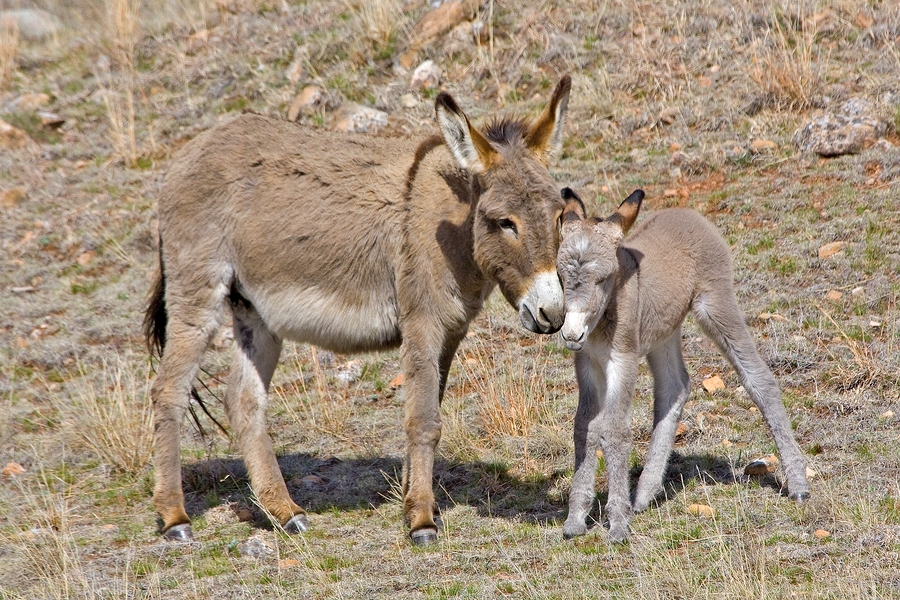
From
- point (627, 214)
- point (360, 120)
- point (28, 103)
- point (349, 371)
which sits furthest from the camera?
point (28, 103)

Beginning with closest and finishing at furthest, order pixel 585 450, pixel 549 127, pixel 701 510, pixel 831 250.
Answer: pixel 585 450 → pixel 701 510 → pixel 549 127 → pixel 831 250

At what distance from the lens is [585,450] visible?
17.2 ft

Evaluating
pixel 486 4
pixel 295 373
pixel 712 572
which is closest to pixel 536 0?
pixel 486 4

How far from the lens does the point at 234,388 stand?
649cm

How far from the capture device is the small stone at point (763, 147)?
9.48 metres

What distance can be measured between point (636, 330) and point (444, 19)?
837 centimetres

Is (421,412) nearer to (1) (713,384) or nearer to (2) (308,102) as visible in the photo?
(1) (713,384)

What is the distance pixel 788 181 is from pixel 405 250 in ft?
16.4

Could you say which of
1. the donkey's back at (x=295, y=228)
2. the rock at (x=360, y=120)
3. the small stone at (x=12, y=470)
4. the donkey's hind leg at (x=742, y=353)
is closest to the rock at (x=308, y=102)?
the rock at (x=360, y=120)

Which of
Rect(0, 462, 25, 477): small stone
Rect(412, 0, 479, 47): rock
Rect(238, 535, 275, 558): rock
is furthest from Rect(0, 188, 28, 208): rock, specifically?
Rect(238, 535, 275, 558): rock

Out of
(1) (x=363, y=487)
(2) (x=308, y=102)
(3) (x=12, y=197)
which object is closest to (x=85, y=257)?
(3) (x=12, y=197)

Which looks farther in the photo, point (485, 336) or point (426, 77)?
point (426, 77)

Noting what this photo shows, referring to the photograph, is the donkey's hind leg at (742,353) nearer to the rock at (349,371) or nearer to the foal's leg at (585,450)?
the foal's leg at (585,450)

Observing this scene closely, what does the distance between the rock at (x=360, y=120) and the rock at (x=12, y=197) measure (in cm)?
425
